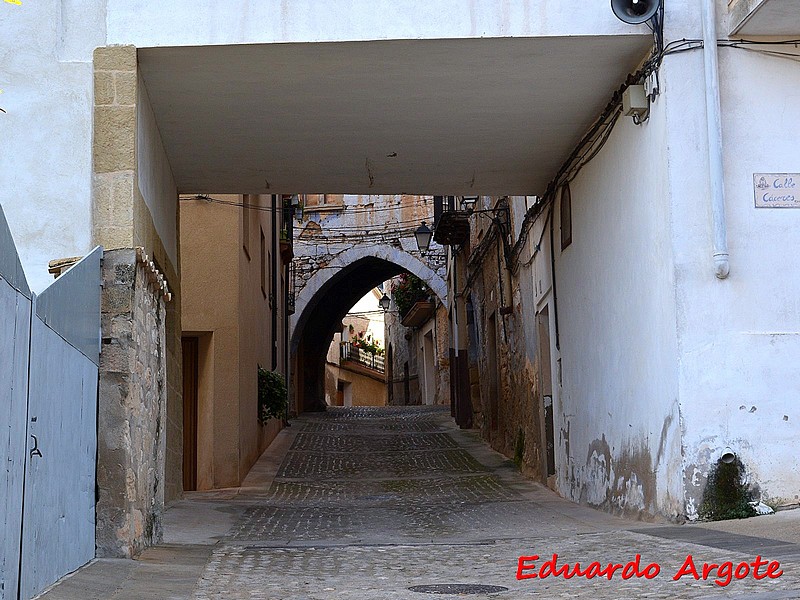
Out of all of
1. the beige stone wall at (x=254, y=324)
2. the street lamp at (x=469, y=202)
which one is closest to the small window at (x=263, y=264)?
the beige stone wall at (x=254, y=324)

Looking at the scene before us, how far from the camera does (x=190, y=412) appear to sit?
40.9 ft

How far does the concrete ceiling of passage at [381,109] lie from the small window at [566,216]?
0.31 metres

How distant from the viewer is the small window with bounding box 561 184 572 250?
1012 cm

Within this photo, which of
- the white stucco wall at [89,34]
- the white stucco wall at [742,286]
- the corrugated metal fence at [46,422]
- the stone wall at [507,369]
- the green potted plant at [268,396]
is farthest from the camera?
the green potted plant at [268,396]

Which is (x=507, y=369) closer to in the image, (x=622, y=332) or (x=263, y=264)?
(x=263, y=264)

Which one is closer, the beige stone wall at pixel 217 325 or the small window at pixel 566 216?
the small window at pixel 566 216

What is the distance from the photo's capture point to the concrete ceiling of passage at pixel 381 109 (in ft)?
23.7

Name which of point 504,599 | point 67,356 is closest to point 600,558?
point 504,599

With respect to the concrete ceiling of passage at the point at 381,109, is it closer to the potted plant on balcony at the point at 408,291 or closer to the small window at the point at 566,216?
the small window at the point at 566,216

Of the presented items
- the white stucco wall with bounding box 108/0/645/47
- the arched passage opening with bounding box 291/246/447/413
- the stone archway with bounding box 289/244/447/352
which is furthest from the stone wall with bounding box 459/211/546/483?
the stone archway with bounding box 289/244/447/352

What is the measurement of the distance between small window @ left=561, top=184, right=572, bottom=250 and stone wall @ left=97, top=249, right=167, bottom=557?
4774mm

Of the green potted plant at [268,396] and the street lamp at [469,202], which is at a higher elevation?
the street lamp at [469,202]

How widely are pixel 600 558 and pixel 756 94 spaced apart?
3.35 meters

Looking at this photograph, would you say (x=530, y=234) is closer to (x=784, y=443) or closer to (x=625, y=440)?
(x=625, y=440)
